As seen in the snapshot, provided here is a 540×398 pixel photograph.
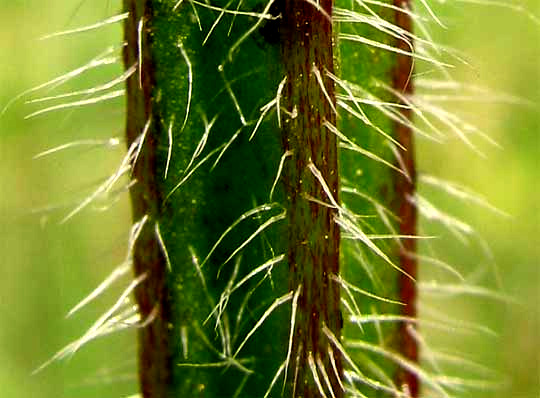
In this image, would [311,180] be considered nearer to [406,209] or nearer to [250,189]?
[250,189]

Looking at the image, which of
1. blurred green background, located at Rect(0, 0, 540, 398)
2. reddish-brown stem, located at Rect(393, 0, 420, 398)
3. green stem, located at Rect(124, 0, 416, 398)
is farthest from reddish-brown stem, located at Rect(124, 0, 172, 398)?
blurred green background, located at Rect(0, 0, 540, 398)

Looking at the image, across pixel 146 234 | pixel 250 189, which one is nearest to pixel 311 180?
pixel 250 189

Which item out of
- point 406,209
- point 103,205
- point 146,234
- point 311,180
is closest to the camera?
point 311,180

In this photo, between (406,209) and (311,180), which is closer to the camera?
(311,180)

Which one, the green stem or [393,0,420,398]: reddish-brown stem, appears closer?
the green stem

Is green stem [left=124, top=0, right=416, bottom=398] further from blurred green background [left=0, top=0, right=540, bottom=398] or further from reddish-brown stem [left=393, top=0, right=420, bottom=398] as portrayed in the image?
blurred green background [left=0, top=0, right=540, bottom=398]

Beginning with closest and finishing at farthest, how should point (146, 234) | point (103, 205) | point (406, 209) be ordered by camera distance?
A: point (146, 234) → point (406, 209) → point (103, 205)

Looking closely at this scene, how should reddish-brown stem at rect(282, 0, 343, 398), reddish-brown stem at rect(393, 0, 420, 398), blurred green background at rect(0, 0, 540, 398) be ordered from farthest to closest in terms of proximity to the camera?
blurred green background at rect(0, 0, 540, 398) → reddish-brown stem at rect(393, 0, 420, 398) → reddish-brown stem at rect(282, 0, 343, 398)

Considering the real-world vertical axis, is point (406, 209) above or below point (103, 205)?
above

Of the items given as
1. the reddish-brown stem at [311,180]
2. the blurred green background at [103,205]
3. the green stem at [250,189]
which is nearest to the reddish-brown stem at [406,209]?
the green stem at [250,189]
